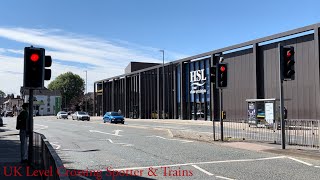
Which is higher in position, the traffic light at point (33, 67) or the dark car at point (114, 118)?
the traffic light at point (33, 67)

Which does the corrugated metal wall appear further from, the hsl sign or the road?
the road

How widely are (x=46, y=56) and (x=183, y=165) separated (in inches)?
202

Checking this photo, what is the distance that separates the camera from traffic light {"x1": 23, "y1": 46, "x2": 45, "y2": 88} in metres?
11.3

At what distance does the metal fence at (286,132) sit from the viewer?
54.1ft

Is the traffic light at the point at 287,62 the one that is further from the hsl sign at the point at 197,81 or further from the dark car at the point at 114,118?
the hsl sign at the point at 197,81

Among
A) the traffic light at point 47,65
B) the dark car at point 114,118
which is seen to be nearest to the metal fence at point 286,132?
the traffic light at point 47,65

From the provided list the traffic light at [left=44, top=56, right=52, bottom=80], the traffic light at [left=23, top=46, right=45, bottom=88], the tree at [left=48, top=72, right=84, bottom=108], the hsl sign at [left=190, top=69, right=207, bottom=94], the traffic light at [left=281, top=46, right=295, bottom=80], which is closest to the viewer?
the traffic light at [left=23, top=46, right=45, bottom=88]

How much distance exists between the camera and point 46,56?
1167 cm

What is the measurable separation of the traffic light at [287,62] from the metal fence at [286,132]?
2046 mm

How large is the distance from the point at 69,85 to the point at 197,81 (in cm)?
11529

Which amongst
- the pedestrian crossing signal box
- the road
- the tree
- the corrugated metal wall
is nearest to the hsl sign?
the corrugated metal wall

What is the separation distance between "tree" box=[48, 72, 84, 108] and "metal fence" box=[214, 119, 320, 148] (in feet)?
461

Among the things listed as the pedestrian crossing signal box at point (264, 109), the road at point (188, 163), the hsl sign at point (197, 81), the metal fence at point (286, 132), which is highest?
the hsl sign at point (197, 81)

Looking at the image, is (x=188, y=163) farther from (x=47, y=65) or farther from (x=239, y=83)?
(x=239, y=83)
